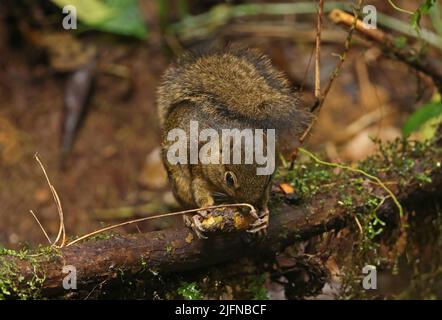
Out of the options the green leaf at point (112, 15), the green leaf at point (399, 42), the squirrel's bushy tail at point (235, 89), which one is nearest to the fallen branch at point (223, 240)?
the squirrel's bushy tail at point (235, 89)

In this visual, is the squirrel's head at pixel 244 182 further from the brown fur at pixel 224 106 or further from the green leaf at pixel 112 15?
the green leaf at pixel 112 15

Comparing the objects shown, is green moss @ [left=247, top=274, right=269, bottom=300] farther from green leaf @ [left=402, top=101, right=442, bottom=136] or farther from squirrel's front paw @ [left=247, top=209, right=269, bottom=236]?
green leaf @ [left=402, top=101, right=442, bottom=136]

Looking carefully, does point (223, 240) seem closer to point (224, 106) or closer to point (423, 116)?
point (224, 106)

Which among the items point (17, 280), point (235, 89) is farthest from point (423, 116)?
point (17, 280)

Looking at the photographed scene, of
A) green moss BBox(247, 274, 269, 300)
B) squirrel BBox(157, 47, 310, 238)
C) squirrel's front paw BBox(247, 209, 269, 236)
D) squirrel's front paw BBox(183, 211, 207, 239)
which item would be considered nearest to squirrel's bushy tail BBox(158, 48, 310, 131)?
squirrel BBox(157, 47, 310, 238)

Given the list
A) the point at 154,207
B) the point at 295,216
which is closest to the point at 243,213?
the point at 295,216
